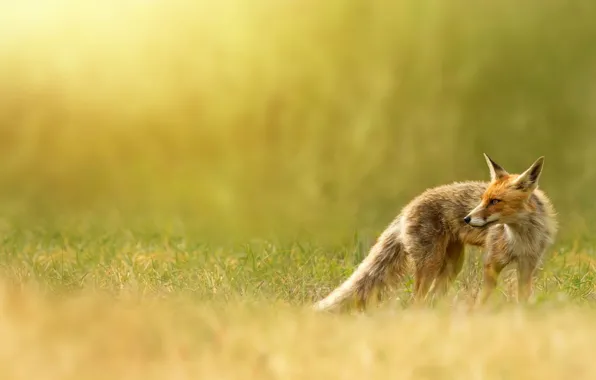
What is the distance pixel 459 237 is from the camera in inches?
267

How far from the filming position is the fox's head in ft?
20.0

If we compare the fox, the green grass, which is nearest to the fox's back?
the fox

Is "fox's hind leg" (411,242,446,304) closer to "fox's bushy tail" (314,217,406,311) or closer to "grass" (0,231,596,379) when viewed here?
"fox's bushy tail" (314,217,406,311)

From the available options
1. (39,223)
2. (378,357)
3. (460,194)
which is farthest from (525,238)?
(39,223)

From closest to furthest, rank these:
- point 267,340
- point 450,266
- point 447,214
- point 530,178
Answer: point 267,340, point 530,178, point 447,214, point 450,266

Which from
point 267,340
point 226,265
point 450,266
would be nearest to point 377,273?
point 450,266

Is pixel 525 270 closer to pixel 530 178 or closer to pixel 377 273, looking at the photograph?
pixel 530 178

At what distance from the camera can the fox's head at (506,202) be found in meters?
6.11

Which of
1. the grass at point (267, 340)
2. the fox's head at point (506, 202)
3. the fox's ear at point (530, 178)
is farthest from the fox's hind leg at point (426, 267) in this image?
the grass at point (267, 340)

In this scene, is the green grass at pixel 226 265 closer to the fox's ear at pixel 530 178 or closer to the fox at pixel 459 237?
the fox at pixel 459 237

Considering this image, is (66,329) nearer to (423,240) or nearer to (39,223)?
Result: (423,240)

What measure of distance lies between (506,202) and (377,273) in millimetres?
1210

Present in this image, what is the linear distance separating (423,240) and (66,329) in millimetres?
4013

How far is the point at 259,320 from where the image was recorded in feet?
11.8
